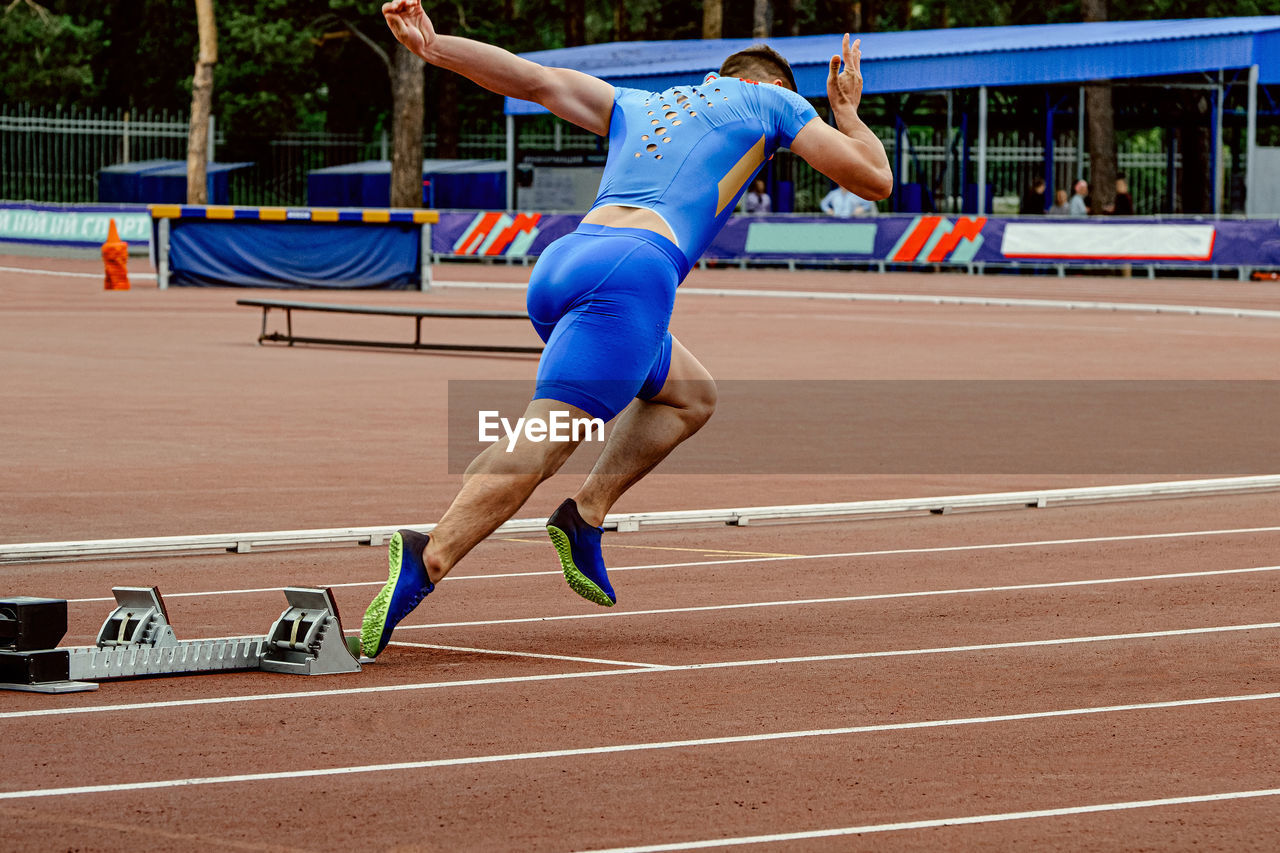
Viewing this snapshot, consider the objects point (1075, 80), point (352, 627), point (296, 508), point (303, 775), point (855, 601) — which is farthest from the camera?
point (1075, 80)

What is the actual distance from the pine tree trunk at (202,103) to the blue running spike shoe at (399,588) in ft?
145

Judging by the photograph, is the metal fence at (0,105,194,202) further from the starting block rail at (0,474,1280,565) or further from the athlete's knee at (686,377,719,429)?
the athlete's knee at (686,377,719,429)

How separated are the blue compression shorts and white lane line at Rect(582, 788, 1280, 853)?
6.83 ft

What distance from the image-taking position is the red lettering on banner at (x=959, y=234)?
38000 mm

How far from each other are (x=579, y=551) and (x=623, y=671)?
19.9 inches

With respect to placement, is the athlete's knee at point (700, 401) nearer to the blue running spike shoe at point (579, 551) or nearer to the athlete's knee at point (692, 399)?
the athlete's knee at point (692, 399)

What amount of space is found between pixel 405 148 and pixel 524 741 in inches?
1770

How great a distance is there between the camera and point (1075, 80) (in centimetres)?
3922

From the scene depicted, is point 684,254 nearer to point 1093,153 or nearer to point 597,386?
point 597,386

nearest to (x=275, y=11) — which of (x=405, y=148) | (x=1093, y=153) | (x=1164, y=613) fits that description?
(x=405, y=148)

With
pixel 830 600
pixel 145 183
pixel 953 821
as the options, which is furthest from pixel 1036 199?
pixel 953 821

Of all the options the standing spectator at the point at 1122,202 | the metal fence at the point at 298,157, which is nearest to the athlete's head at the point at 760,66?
the standing spectator at the point at 1122,202
